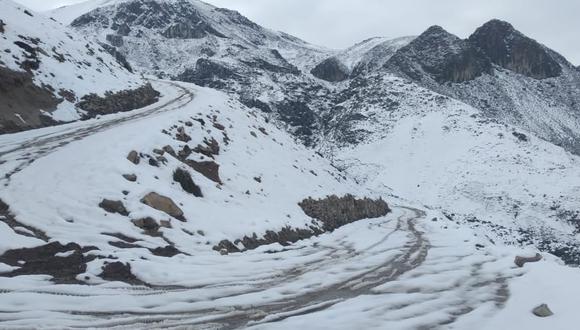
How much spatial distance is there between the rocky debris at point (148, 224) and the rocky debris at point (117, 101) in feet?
55.4

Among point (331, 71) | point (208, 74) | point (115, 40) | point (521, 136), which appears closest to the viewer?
point (521, 136)

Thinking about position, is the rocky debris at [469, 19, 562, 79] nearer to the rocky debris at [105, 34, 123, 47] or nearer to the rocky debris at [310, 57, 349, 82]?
the rocky debris at [310, 57, 349, 82]

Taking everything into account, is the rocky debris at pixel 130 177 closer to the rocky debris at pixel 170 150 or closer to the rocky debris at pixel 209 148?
the rocky debris at pixel 170 150

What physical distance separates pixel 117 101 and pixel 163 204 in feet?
65.7

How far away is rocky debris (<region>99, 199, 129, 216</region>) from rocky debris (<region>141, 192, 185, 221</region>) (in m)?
0.78

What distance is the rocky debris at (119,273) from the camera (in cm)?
974

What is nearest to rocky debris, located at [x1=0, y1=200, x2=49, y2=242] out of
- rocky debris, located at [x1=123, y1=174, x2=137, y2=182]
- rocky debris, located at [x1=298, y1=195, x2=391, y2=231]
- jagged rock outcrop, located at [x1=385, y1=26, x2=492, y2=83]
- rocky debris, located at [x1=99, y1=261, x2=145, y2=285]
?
rocky debris, located at [x1=99, y1=261, x2=145, y2=285]

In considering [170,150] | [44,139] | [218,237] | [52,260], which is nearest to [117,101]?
[44,139]

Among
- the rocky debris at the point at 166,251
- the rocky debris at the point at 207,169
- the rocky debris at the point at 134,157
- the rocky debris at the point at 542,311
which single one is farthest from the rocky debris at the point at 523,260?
the rocky debris at the point at 134,157

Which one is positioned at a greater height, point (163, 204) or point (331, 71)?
point (331, 71)

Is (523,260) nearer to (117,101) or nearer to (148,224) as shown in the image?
(148,224)

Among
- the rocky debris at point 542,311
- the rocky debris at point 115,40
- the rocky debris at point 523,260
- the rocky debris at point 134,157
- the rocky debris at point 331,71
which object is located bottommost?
the rocky debris at point 542,311

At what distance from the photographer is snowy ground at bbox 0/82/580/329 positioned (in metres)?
8.09

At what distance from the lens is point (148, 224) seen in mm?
13430
